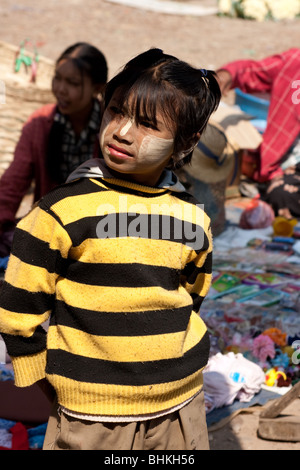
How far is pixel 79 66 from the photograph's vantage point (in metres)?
3.54

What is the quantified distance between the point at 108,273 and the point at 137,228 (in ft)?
0.42

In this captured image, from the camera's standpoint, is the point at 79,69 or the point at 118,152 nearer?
the point at 118,152

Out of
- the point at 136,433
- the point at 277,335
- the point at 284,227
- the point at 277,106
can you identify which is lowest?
the point at 284,227

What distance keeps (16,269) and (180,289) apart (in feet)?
1.37

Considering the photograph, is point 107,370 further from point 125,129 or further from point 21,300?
point 125,129

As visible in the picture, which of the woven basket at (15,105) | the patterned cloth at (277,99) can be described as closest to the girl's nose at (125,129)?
the woven basket at (15,105)

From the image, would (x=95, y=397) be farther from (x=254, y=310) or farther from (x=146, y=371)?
(x=254, y=310)

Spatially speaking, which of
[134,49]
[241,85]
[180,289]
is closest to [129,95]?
[180,289]

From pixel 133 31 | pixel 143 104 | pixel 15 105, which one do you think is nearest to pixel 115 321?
pixel 143 104

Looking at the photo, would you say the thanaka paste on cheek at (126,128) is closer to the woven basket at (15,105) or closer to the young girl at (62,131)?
the young girl at (62,131)

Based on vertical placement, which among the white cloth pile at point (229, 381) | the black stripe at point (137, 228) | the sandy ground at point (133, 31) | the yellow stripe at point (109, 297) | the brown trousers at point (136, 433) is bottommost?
the sandy ground at point (133, 31)

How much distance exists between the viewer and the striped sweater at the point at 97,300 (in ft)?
4.98

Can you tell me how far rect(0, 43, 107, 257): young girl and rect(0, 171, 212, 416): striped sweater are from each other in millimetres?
2099

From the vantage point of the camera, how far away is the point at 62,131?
3.72 m
